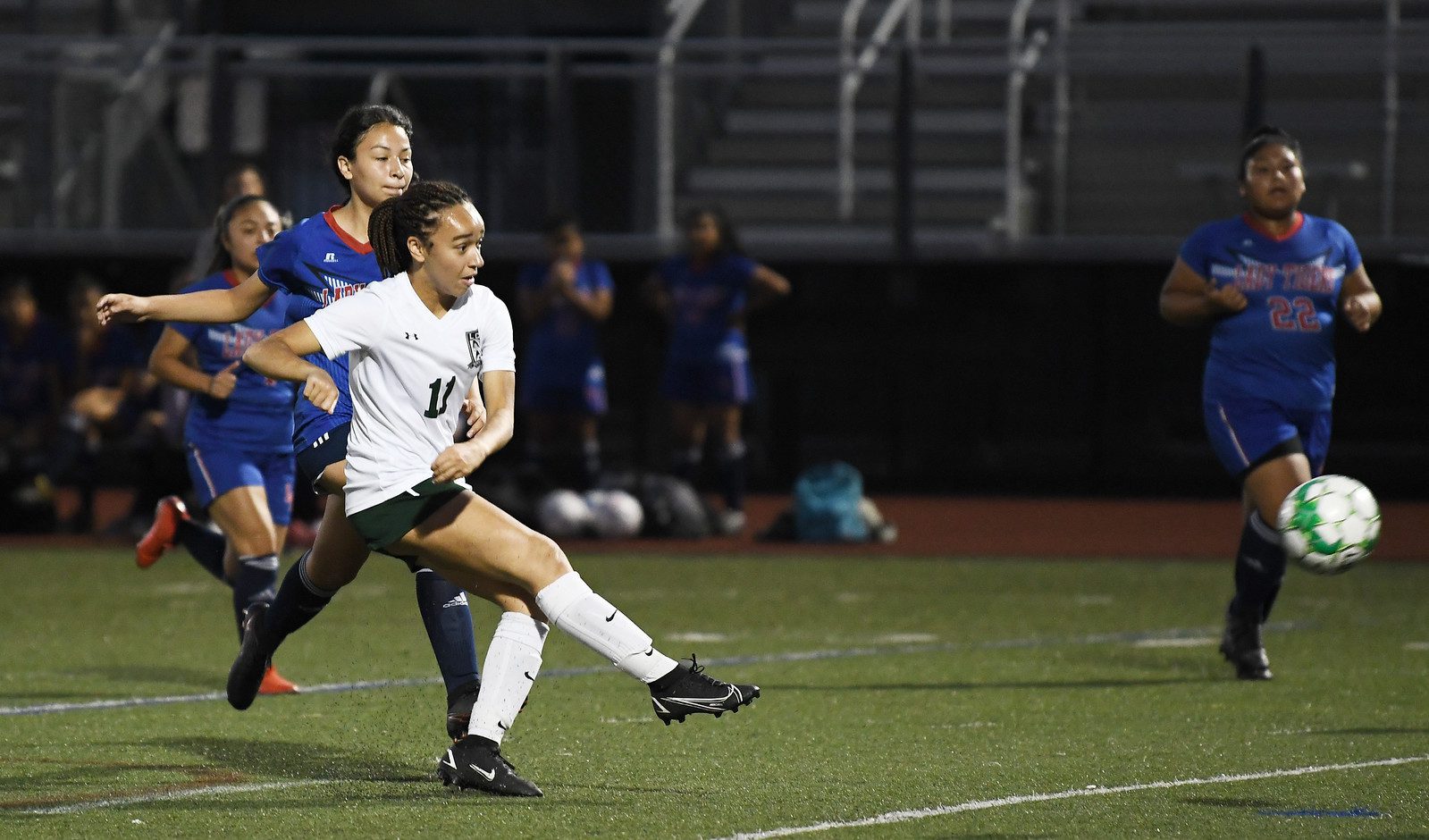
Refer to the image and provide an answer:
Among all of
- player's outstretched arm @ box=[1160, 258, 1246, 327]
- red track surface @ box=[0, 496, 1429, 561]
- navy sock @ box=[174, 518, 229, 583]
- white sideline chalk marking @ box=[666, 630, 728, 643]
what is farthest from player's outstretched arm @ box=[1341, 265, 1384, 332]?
red track surface @ box=[0, 496, 1429, 561]

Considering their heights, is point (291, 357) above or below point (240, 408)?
above

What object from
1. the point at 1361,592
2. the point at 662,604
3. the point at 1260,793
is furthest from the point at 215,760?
the point at 1361,592

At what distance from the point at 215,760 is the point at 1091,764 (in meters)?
2.63

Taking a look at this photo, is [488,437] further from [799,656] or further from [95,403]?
[95,403]

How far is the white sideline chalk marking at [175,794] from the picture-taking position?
5969mm

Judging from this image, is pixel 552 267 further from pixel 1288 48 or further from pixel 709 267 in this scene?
pixel 1288 48

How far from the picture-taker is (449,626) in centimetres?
658

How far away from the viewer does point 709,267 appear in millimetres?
16141

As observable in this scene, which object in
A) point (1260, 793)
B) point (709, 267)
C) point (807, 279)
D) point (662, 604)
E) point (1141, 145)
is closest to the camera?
point (1260, 793)

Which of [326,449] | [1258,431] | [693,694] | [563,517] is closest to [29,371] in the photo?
[563,517]

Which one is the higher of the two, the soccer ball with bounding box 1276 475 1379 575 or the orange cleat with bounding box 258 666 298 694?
the soccer ball with bounding box 1276 475 1379 575

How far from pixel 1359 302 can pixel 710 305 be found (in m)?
7.77

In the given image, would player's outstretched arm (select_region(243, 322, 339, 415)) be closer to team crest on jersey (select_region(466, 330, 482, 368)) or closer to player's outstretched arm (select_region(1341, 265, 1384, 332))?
team crest on jersey (select_region(466, 330, 482, 368))

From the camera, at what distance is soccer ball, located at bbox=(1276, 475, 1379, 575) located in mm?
7855
